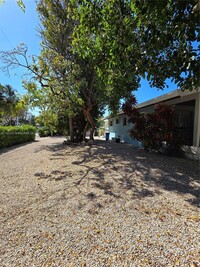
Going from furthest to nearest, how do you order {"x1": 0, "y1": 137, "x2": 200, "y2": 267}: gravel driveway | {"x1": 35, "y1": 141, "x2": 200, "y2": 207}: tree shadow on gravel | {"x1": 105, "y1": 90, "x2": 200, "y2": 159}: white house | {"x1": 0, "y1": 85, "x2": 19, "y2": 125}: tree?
{"x1": 0, "y1": 85, "x2": 19, "y2": 125}: tree, {"x1": 105, "y1": 90, "x2": 200, "y2": 159}: white house, {"x1": 35, "y1": 141, "x2": 200, "y2": 207}: tree shadow on gravel, {"x1": 0, "y1": 137, "x2": 200, "y2": 267}: gravel driveway

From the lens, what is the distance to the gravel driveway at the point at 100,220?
190 centimetres

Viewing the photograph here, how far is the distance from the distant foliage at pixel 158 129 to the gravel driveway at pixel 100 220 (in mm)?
2648

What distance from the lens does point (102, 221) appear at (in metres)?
2.58

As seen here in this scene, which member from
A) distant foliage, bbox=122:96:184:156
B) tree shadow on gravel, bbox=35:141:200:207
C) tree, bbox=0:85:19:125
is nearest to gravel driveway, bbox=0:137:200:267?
tree shadow on gravel, bbox=35:141:200:207

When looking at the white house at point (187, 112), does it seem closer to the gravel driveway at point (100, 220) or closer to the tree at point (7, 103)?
the gravel driveway at point (100, 220)

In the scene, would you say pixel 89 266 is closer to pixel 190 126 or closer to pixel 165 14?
pixel 165 14

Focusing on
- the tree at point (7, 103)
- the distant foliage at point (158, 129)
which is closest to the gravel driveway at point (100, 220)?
the distant foliage at point (158, 129)

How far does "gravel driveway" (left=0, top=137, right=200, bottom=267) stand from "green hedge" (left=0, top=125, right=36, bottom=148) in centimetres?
712

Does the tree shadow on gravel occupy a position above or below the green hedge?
below

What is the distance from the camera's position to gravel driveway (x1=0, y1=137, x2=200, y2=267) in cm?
190

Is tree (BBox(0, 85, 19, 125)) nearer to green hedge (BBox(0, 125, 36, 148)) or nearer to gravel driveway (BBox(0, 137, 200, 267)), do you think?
green hedge (BBox(0, 125, 36, 148))

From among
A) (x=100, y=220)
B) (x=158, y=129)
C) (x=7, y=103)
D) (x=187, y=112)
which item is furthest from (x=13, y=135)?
(x=187, y=112)

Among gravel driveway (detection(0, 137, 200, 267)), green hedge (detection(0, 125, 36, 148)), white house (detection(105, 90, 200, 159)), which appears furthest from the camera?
green hedge (detection(0, 125, 36, 148))

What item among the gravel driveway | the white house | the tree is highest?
the tree
